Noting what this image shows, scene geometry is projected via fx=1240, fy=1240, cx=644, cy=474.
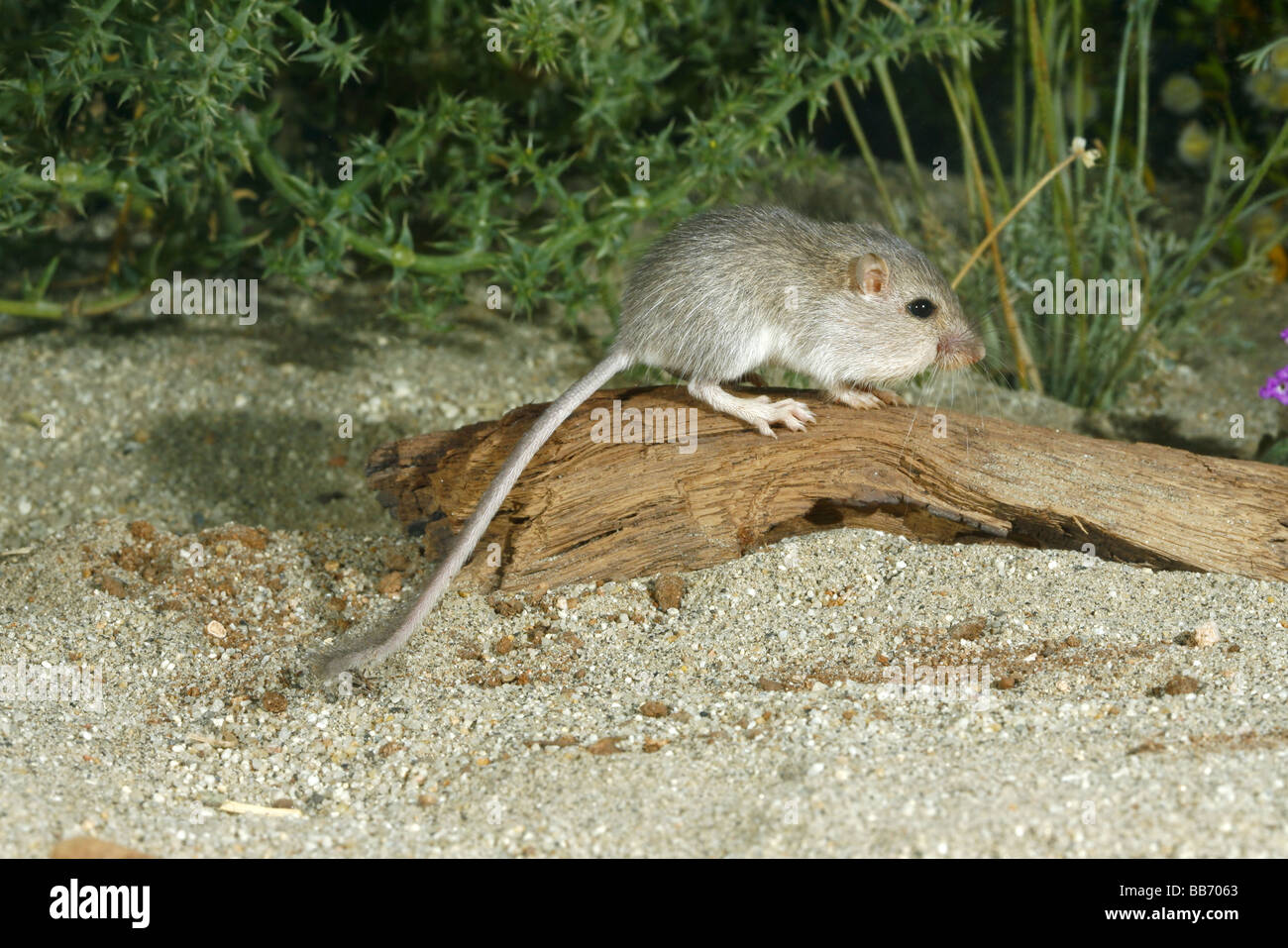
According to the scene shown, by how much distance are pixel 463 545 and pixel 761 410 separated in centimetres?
114

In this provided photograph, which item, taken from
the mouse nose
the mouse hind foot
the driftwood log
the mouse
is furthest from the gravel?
the mouse nose

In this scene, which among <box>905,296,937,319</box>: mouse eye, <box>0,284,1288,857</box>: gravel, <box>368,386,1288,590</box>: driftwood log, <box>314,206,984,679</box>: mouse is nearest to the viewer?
<box>0,284,1288,857</box>: gravel

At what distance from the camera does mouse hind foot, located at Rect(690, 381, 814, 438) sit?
4.32m

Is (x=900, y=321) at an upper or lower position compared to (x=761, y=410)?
upper

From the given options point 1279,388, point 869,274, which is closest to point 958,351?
point 869,274

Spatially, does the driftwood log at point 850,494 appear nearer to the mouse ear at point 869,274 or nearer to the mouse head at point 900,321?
the mouse head at point 900,321

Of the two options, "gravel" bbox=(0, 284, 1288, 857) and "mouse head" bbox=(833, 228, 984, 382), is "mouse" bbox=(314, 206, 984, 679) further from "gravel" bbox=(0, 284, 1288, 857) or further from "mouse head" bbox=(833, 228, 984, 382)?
"gravel" bbox=(0, 284, 1288, 857)

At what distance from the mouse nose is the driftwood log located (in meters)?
0.27

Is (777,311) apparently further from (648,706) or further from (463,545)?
(648,706)

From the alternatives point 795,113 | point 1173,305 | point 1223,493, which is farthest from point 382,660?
point 795,113

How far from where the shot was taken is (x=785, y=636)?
400 cm

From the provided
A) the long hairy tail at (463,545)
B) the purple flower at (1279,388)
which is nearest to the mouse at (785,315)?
the long hairy tail at (463,545)

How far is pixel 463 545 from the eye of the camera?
402 centimetres

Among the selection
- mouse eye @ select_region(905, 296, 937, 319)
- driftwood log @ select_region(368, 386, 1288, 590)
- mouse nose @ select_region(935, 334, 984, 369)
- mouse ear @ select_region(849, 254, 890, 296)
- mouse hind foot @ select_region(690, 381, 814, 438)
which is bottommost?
driftwood log @ select_region(368, 386, 1288, 590)
